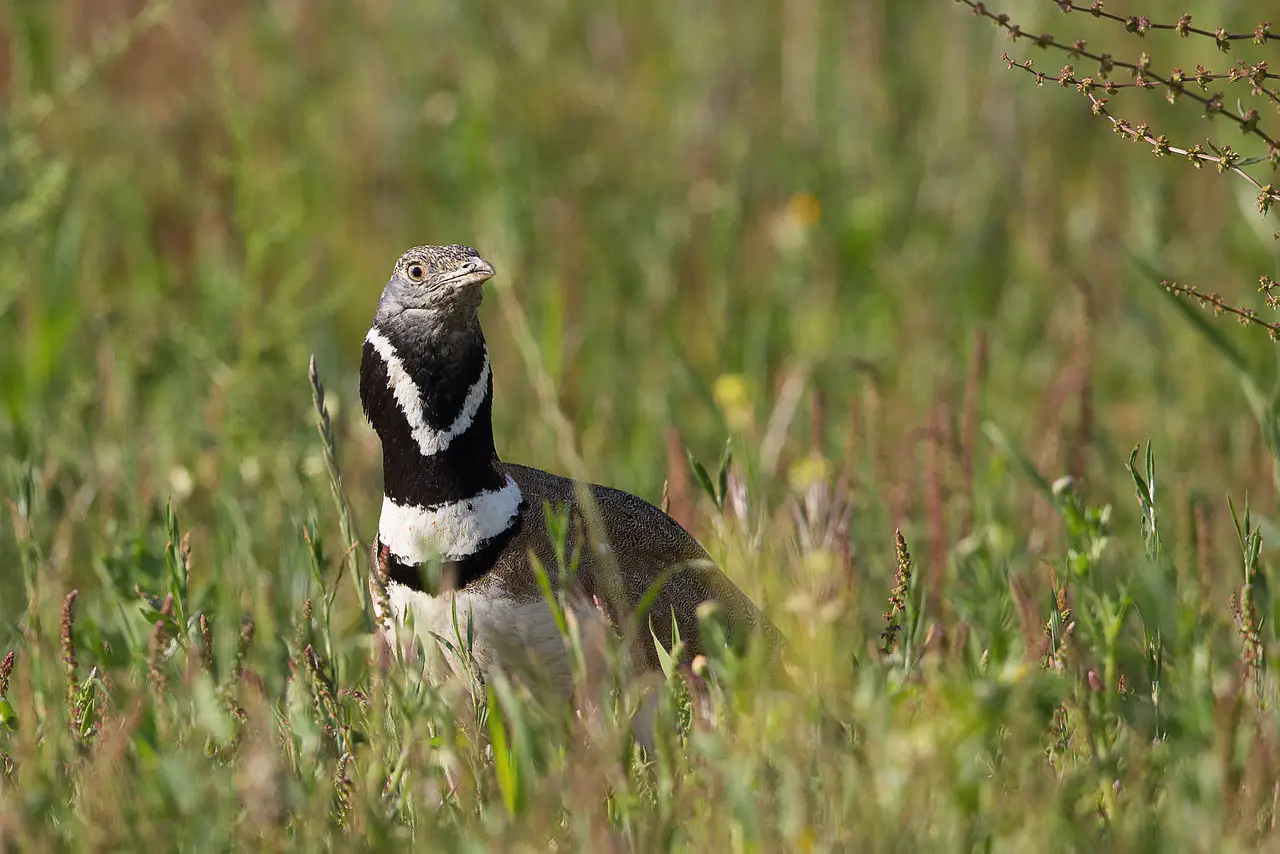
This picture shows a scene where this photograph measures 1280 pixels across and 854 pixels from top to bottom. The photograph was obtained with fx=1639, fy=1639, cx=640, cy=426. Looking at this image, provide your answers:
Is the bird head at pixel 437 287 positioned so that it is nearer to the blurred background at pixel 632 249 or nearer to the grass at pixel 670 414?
the grass at pixel 670 414

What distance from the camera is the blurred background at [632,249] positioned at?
5309 mm

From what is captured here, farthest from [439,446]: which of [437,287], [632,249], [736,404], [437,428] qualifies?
[632,249]

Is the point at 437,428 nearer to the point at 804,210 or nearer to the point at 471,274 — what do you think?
the point at 471,274

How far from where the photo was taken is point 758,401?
6297 millimetres

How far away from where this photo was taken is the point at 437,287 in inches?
149

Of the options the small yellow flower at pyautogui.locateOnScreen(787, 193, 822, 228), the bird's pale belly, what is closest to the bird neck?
the bird's pale belly

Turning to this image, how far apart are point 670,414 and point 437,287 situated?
2408mm

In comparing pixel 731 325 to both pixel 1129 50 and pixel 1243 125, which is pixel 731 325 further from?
pixel 1243 125

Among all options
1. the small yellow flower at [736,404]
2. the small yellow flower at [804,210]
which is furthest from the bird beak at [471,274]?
the small yellow flower at [804,210]

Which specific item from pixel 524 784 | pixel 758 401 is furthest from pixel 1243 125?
pixel 758 401

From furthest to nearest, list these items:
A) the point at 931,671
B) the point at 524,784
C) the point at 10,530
Answer: 1. the point at 10,530
2. the point at 524,784
3. the point at 931,671

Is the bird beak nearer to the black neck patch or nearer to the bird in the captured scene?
the bird

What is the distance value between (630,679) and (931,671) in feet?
2.37

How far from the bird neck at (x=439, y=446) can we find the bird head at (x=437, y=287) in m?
0.03
